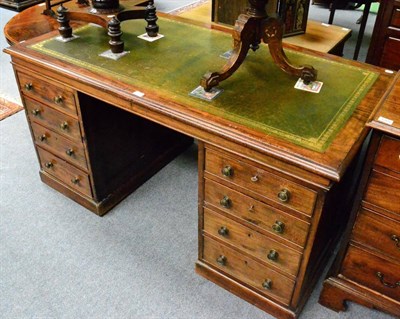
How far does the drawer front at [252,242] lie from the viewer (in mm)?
1372

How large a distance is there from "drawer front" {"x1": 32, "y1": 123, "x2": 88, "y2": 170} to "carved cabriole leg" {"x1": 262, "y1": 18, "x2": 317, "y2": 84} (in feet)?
3.01

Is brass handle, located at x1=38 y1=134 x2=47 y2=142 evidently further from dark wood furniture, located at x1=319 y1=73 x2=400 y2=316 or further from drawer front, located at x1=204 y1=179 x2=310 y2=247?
dark wood furniture, located at x1=319 y1=73 x2=400 y2=316

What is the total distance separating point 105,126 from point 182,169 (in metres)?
0.62

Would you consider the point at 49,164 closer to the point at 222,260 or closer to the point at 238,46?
the point at 222,260

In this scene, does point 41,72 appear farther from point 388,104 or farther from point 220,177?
point 388,104

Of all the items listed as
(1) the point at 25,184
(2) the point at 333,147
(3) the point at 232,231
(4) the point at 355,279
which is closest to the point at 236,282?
(3) the point at 232,231

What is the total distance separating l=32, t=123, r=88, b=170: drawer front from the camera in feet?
6.05

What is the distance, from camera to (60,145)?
191 cm

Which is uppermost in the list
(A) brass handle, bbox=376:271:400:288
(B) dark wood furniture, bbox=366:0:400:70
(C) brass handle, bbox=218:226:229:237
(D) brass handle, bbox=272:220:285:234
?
(B) dark wood furniture, bbox=366:0:400:70

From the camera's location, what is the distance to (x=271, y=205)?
4.23ft

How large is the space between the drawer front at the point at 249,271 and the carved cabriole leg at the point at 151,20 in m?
0.92

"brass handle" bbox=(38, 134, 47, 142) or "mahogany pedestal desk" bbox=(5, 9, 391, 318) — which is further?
"brass handle" bbox=(38, 134, 47, 142)

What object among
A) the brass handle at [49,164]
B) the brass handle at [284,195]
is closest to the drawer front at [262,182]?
the brass handle at [284,195]

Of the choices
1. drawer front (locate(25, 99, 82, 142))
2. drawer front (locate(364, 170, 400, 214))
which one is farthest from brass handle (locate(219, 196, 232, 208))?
drawer front (locate(25, 99, 82, 142))
